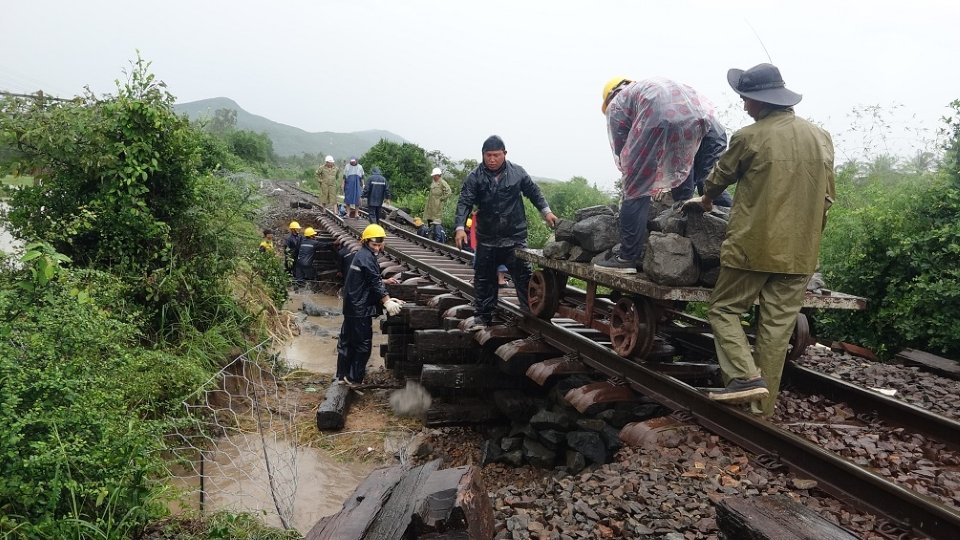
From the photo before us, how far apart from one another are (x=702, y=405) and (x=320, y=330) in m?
8.92

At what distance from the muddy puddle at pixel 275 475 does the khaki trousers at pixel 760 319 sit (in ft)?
9.08

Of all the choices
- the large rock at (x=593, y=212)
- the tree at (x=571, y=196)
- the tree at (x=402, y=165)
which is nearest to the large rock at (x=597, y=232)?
the large rock at (x=593, y=212)

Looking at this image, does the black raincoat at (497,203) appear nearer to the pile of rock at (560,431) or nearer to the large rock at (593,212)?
the large rock at (593,212)

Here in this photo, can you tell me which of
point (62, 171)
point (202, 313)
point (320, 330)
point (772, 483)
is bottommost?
point (320, 330)

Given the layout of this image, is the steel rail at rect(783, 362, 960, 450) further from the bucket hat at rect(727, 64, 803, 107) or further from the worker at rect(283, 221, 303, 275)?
the worker at rect(283, 221, 303, 275)

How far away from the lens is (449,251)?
11.6 m

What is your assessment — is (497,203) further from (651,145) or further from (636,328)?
(636,328)

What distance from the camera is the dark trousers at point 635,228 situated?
14.5 ft

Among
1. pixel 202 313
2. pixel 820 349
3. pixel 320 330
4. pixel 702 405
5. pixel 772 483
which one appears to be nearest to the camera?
pixel 772 483

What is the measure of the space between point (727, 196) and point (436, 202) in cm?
1252

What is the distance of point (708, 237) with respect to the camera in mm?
3916

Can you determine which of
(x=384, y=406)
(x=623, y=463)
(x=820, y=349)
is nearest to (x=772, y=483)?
(x=623, y=463)

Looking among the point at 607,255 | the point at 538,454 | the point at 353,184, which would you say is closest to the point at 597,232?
the point at 607,255

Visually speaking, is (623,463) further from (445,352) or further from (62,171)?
(62,171)
